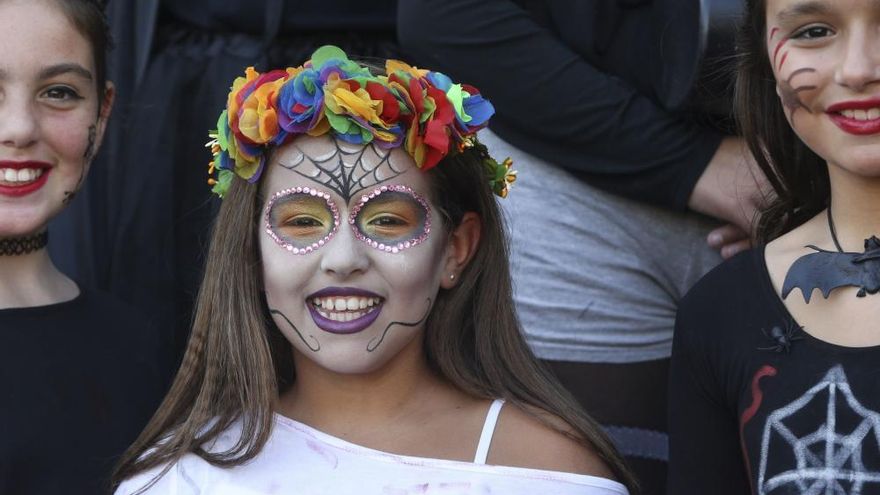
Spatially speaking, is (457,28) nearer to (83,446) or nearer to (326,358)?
(326,358)

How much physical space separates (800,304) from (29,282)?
1.84 metres

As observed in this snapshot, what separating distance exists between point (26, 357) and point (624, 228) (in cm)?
146

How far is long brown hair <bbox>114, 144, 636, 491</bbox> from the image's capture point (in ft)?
11.2

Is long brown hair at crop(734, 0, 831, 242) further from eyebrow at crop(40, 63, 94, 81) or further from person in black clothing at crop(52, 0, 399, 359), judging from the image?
eyebrow at crop(40, 63, 94, 81)

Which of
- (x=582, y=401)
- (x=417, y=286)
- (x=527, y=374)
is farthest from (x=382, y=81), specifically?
(x=582, y=401)

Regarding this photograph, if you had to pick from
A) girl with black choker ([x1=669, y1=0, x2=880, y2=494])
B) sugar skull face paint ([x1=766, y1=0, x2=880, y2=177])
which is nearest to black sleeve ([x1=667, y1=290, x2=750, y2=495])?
girl with black choker ([x1=669, y1=0, x2=880, y2=494])

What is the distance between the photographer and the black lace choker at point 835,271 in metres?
2.98

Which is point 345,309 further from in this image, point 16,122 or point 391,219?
point 16,122

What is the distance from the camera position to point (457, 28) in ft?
12.3

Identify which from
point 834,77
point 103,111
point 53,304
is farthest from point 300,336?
point 834,77

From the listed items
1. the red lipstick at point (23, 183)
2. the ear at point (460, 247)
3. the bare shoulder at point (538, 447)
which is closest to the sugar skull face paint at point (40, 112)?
the red lipstick at point (23, 183)

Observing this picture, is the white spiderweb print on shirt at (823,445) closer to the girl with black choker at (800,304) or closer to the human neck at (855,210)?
the girl with black choker at (800,304)

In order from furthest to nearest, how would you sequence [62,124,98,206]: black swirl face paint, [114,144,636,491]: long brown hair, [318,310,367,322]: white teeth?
[62,124,98,206]: black swirl face paint, [114,144,636,491]: long brown hair, [318,310,367,322]: white teeth

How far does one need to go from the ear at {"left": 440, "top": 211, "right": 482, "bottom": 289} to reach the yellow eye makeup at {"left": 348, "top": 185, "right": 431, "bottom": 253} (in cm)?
15
